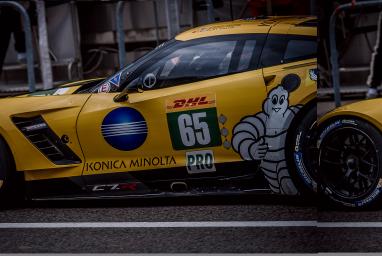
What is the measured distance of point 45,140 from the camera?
19.9 ft

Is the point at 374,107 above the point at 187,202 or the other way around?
above

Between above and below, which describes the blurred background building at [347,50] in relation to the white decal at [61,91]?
above

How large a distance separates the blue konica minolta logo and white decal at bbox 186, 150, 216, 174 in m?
0.32

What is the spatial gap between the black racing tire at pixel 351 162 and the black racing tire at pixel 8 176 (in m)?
2.06

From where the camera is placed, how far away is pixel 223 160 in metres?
5.69

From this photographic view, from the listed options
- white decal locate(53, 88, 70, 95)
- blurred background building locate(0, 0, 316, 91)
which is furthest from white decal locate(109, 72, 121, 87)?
blurred background building locate(0, 0, 316, 91)

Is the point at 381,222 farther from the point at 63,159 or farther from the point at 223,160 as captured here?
the point at 63,159

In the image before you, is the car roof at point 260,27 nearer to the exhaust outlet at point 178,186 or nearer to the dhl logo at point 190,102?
the dhl logo at point 190,102

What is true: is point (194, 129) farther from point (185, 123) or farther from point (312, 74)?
point (312, 74)

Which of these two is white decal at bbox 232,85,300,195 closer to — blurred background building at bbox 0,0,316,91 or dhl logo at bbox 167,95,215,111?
dhl logo at bbox 167,95,215,111

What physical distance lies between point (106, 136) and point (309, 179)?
4.24 feet

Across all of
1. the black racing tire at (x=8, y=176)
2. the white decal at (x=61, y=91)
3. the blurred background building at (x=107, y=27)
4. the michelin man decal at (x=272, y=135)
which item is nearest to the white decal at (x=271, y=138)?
the michelin man decal at (x=272, y=135)

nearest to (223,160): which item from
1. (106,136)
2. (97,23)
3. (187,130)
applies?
(187,130)

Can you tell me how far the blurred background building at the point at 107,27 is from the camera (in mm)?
6352
